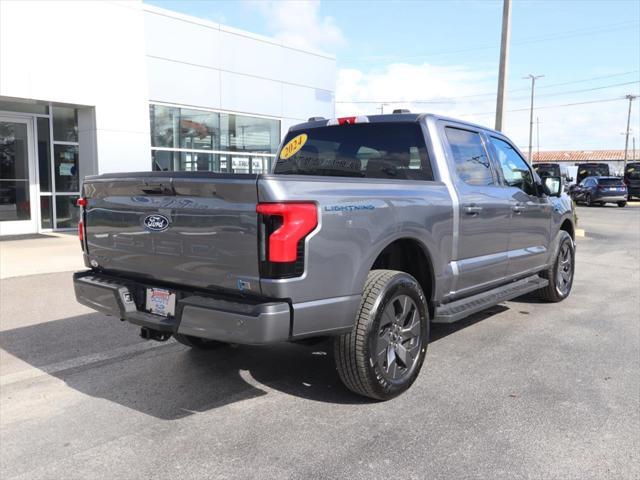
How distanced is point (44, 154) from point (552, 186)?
10904mm

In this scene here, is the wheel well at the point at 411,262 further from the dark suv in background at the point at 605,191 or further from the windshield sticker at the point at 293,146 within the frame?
the dark suv in background at the point at 605,191

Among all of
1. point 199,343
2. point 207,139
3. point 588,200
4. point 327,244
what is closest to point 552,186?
point 327,244

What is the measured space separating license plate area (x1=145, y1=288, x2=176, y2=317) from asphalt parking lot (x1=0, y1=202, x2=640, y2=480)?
2.37 feet

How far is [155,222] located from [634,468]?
3103mm

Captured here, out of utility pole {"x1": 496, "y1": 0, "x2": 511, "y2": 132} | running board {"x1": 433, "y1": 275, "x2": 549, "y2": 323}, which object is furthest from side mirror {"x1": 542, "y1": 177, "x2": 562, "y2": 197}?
utility pole {"x1": 496, "y1": 0, "x2": 511, "y2": 132}

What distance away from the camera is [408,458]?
3152mm

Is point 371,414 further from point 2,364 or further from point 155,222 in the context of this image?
point 2,364

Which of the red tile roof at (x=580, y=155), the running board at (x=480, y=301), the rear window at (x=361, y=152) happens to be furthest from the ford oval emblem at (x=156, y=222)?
the red tile roof at (x=580, y=155)

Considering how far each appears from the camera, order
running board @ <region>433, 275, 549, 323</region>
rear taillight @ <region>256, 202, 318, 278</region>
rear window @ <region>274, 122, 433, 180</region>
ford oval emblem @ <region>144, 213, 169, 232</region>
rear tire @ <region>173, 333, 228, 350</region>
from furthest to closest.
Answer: rear tire @ <region>173, 333, 228, 350</region>
rear window @ <region>274, 122, 433, 180</region>
running board @ <region>433, 275, 549, 323</region>
ford oval emblem @ <region>144, 213, 169, 232</region>
rear taillight @ <region>256, 202, 318, 278</region>

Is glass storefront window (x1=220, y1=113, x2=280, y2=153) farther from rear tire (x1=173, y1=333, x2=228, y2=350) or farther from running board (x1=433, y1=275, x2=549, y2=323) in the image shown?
rear tire (x1=173, y1=333, x2=228, y2=350)

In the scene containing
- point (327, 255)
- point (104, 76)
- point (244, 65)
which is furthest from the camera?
point (244, 65)

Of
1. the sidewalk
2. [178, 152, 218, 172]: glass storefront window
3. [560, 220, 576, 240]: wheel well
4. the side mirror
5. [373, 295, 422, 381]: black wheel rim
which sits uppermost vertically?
[178, 152, 218, 172]: glass storefront window

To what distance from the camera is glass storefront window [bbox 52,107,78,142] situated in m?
12.7

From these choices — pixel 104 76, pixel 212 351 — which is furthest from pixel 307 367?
pixel 104 76
